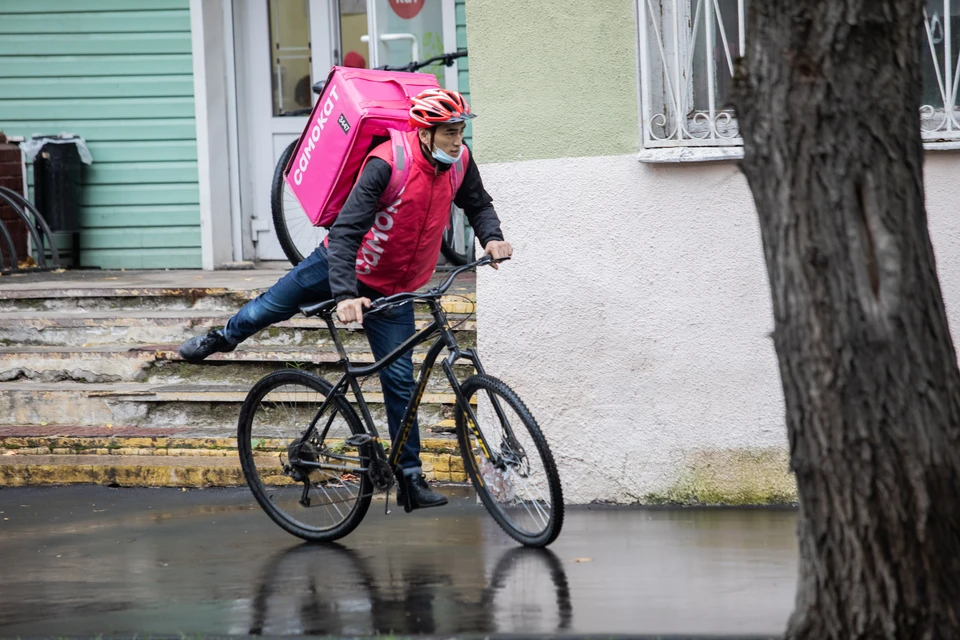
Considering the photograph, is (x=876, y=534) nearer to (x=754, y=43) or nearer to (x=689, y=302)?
(x=754, y=43)

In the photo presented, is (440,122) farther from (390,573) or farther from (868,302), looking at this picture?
(868,302)

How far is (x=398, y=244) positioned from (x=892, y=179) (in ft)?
8.34

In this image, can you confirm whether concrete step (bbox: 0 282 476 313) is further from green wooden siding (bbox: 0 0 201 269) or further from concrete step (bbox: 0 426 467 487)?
green wooden siding (bbox: 0 0 201 269)

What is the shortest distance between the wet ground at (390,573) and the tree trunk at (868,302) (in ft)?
3.25

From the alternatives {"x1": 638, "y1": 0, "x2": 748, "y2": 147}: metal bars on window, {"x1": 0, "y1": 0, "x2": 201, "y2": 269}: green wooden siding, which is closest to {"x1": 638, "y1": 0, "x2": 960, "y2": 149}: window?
{"x1": 638, "y1": 0, "x2": 748, "y2": 147}: metal bars on window

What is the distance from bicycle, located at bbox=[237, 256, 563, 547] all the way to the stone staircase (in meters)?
0.91

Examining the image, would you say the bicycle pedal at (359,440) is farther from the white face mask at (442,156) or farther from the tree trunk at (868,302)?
the tree trunk at (868,302)

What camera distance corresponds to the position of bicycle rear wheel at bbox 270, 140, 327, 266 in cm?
801

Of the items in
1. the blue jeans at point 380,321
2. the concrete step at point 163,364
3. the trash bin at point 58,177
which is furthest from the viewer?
the trash bin at point 58,177

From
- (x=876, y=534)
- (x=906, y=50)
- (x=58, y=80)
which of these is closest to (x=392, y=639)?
(x=876, y=534)

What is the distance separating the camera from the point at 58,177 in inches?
379

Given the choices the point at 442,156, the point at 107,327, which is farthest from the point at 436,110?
the point at 107,327

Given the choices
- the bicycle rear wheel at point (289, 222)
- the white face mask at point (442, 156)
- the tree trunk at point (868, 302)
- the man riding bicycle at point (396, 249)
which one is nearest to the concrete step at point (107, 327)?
the bicycle rear wheel at point (289, 222)

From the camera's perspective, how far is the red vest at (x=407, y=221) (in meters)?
5.11
